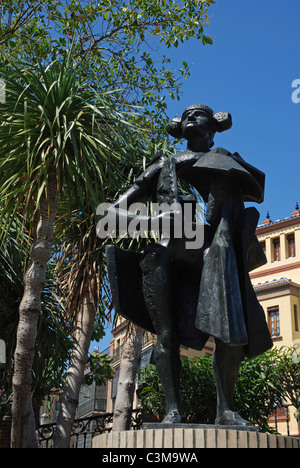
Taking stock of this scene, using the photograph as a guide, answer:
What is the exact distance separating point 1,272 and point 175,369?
18.4 feet

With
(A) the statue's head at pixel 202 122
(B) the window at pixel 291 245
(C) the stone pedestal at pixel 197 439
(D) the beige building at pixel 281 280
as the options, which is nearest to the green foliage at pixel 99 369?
(A) the statue's head at pixel 202 122

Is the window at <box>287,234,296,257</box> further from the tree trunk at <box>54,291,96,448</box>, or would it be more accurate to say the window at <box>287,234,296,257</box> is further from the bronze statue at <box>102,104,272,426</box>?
the bronze statue at <box>102,104,272,426</box>

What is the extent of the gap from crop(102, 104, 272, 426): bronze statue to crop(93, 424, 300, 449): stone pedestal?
25 cm

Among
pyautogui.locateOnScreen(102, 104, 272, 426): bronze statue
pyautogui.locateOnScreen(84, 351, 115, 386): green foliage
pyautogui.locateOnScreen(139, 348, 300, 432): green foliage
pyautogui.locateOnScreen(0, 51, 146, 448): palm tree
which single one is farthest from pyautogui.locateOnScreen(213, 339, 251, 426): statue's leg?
pyautogui.locateOnScreen(84, 351, 115, 386): green foliage

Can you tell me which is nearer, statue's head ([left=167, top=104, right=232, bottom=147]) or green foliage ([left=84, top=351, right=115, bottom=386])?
statue's head ([left=167, top=104, right=232, bottom=147])

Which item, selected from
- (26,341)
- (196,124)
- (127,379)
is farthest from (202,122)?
(127,379)

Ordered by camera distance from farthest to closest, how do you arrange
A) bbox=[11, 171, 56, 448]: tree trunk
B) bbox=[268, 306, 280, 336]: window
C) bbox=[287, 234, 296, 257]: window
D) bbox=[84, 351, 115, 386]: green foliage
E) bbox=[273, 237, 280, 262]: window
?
bbox=[273, 237, 280, 262]: window, bbox=[287, 234, 296, 257]: window, bbox=[268, 306, 280, 336]: window, bbox=[84, 351, 115, 386]: green foliage, bbox=[11, 171, 56, 448]: tree trunk

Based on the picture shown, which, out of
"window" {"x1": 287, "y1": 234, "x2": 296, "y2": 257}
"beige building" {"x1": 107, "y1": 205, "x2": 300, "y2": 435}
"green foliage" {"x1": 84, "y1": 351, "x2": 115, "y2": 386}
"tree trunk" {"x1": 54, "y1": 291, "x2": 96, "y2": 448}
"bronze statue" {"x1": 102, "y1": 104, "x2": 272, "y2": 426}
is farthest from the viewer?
"window" {"x1": 287, "y1": 234, "x2": 296, "y2": 257}

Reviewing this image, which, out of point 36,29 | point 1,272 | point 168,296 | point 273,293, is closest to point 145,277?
point 168,296

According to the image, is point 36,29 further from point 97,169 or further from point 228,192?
point 228,192

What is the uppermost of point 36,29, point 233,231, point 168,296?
point 36,29

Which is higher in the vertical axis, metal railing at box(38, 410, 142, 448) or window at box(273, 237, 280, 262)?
window at box(273, 237, 280, 262)

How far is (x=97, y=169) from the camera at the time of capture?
6.24 meters

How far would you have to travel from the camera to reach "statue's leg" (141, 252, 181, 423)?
10.9 feet
